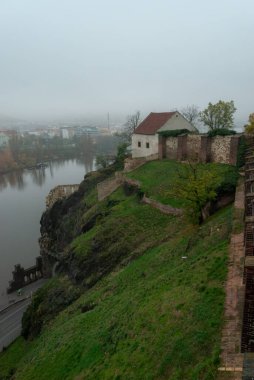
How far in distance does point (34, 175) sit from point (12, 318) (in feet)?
244

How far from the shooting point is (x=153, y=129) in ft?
132

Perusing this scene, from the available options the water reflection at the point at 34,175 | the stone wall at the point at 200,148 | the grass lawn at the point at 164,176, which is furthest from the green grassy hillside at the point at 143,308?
the water reflection at the point at 34,175

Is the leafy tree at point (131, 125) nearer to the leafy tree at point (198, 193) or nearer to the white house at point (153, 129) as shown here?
the white house at point (153, 129)

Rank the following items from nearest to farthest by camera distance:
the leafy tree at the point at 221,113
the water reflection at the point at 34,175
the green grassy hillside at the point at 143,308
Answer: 1. the green grassy hillside at the point at 143,308
2. the leafy tree at the point at 221,113
3. the water reflection at the point at 34,175

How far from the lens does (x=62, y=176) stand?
10106 cm

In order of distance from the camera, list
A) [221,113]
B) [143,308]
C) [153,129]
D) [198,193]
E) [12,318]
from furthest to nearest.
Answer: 1. [221,113]
2. [153,129]
3. [12,318]
4. [198,193]
5. [143,308]

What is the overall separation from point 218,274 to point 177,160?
2484cm

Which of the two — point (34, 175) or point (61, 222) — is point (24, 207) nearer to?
point (61, 222)

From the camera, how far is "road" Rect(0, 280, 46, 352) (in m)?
29.8

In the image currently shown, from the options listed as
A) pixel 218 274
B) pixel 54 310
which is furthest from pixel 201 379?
pixel 54 310

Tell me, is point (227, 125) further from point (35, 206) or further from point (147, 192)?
point (35, 206)

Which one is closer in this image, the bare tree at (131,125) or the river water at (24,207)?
the river water at (24,207)

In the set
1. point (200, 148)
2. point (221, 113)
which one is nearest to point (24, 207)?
point (221, 113)

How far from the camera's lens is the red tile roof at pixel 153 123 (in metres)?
39.8
